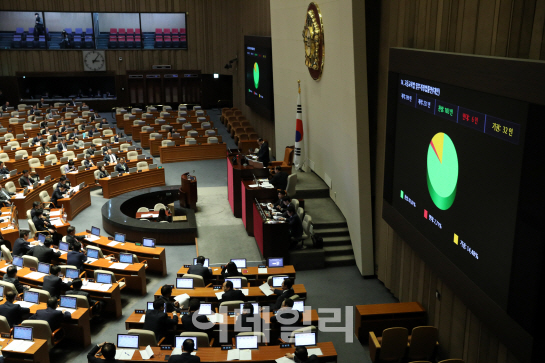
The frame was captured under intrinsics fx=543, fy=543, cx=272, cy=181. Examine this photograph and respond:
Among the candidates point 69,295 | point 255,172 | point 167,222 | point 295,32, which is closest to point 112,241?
point 167,222

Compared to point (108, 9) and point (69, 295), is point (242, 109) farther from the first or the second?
point (69, 295)

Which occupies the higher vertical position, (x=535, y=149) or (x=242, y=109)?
(x=535, y=149)

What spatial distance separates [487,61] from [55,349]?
7427mm

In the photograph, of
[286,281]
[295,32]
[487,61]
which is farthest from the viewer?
[295,32]

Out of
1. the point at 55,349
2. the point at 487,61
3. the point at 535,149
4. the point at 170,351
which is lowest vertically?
the point at 55,349

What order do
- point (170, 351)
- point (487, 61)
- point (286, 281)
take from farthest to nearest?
point (286, 281)
point (170, 351)
point (487, 61)

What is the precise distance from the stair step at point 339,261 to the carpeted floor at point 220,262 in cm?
12

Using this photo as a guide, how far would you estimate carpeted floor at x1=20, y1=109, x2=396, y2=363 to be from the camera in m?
8.62

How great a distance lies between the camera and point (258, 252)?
12.0 metres

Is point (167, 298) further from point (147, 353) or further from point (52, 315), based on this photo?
point (52, 315)

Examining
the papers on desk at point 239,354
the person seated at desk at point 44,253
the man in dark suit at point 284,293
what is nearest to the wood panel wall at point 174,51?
the person seated at desk at point 44,253

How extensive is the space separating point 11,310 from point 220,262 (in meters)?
4.40

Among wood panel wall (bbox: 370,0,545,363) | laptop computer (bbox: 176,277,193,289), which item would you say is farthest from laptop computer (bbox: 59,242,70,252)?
wood panel wall (bbox: 370,0,545,363)

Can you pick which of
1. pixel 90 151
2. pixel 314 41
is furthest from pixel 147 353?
pixel 90 151
